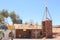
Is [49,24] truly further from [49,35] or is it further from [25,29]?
[25,29]

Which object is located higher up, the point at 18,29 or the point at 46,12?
the point at 46,12

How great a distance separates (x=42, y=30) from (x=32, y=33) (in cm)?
357

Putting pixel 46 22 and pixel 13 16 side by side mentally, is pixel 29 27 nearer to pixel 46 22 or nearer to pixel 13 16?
pixel 46 22

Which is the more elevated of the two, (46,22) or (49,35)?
(46,22)

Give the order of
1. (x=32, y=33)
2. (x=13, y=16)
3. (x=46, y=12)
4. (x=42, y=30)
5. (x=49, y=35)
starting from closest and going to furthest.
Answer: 1. (x=46, y=12)
2. (x=49, y=35)
3. (x=42, y=30)
4. (x=32, y=33)
5. (x=13, y=16)

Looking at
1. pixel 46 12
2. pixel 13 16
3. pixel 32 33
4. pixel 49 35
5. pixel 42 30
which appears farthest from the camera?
pixel 13 16

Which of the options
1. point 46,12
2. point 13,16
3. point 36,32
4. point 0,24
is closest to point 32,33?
point 36,32

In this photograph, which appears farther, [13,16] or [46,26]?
[13,16]

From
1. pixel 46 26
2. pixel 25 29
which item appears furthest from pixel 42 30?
pixel 25 29

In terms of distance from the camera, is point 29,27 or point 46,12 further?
point 29,27

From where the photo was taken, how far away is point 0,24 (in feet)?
74.7

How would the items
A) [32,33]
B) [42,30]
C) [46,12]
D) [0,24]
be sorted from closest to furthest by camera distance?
[0,24] → [46,12] → [42,30] → [32,33]

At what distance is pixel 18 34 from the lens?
41.3 metres

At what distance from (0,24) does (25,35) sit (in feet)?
61.7
